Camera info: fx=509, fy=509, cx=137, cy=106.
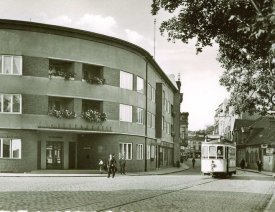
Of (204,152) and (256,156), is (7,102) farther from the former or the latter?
(256,156)

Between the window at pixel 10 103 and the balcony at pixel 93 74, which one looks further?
the balcony at pixel 93 74

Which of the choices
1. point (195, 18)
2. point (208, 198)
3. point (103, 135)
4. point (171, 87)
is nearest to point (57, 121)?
point (103, 135)

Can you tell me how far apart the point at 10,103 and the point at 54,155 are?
6.24 m

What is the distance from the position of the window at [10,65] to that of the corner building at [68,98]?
0.24 feet

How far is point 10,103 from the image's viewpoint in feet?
125

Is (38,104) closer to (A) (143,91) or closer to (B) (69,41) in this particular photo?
(B) (69,41)

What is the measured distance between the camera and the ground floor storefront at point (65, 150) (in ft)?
124

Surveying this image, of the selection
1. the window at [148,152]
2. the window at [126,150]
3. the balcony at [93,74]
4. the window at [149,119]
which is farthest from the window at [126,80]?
the window at [148,152]

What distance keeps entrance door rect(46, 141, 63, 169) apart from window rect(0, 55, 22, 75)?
6.79 m

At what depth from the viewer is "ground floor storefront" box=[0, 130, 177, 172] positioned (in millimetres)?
37900

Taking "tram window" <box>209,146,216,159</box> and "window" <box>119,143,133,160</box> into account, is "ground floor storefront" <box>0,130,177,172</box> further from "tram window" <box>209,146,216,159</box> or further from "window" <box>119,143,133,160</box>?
"tram window" <box>209,146,216,159</box>

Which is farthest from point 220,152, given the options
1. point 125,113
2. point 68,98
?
point 68,98

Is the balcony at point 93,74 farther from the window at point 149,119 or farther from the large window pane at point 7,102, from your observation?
the window at point 149,119

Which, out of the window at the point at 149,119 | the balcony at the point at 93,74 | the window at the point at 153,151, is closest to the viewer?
the balcony at the point at 93,74
